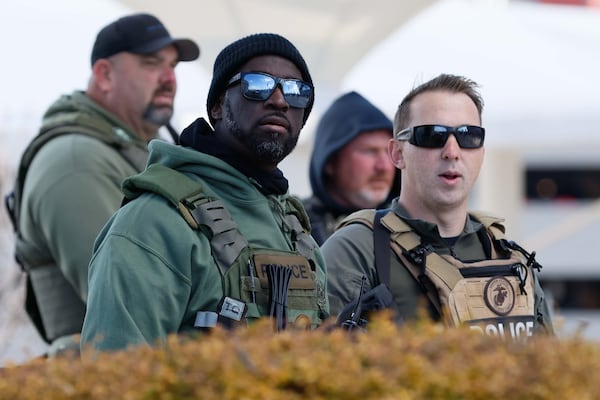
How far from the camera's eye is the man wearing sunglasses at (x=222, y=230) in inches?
105

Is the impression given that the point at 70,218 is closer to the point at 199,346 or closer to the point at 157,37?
the point at 157,37

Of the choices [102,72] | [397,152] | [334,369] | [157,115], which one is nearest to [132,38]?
[102,72]

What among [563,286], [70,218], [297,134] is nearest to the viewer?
[297,134]

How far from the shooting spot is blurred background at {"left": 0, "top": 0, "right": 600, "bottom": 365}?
7.78 metres

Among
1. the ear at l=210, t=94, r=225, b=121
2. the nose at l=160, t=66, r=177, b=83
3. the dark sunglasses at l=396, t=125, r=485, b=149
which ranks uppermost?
the nose at l=160, t=66, r=177, b=83

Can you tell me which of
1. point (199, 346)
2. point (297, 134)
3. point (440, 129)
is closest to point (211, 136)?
point (297, 134)

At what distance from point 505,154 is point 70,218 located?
9.52 m

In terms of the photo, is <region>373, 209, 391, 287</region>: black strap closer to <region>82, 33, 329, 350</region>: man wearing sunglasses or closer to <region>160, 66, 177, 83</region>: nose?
<region>82, 33, 329, 350</region>: man wearing sunglasses

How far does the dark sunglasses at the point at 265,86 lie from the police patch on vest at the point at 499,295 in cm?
86

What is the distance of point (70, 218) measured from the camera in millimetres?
4156

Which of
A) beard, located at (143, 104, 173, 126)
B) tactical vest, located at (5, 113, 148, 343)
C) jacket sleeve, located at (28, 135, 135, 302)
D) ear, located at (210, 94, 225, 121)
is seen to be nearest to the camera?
ear, located at (210, 94, 225, 121)

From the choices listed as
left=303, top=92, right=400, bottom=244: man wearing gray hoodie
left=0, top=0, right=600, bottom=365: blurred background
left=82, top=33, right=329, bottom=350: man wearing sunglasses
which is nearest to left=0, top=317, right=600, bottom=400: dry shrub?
left=82, top=33, right=329, bottom=350: man wearing sunglasses

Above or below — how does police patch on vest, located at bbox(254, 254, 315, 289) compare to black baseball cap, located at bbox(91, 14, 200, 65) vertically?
below

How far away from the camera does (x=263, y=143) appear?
9.71ft
